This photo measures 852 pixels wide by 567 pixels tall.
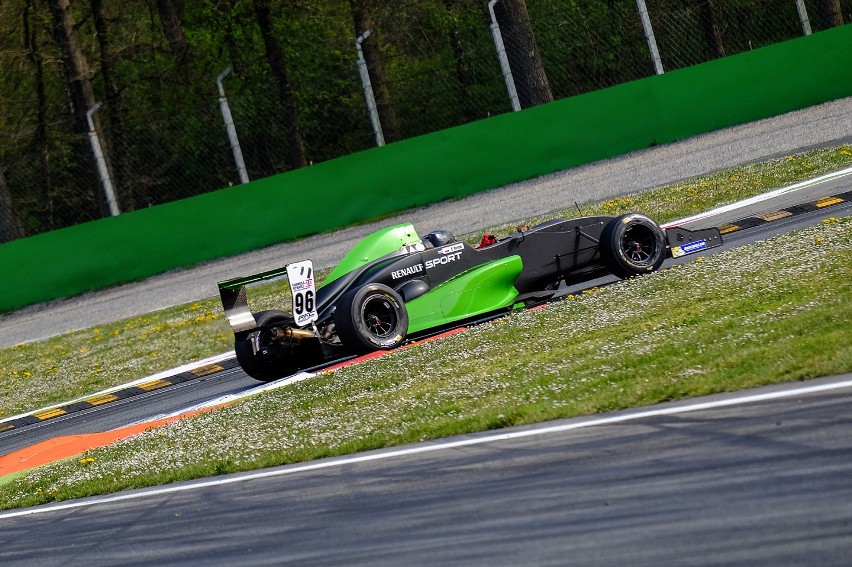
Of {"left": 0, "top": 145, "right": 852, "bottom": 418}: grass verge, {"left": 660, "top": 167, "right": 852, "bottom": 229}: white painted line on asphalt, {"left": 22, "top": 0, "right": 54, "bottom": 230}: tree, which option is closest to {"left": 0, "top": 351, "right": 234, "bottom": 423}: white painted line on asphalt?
{"left": 0, "top": 145, "right": 852, "bottom": 418}: grass verge

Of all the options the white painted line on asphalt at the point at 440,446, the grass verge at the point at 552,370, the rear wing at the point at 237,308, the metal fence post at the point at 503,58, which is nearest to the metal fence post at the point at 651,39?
the metal fence post at the point at 503,58

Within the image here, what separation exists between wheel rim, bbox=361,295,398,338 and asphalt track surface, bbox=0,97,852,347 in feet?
26.6

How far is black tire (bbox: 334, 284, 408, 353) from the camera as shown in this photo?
10188 mm

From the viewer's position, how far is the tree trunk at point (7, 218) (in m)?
25.6

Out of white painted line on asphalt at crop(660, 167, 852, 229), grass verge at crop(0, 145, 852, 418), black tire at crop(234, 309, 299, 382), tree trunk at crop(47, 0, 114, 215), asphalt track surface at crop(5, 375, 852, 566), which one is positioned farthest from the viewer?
tree trunk at crop(47, 0, 114, 215)

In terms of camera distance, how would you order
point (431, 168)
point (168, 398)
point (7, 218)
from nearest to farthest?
point (168, 398) < point (431, 168) < point (7, 218)

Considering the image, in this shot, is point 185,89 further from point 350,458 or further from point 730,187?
point 350,458

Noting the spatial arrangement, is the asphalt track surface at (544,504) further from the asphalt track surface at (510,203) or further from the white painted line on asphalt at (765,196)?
the asphalt track surface at (510,203)

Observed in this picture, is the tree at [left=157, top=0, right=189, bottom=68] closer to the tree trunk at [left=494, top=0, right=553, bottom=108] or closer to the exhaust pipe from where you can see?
the tree trunk at [left=494, top=0, right=553, bottom=108]

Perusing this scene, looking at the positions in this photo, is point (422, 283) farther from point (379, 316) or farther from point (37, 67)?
point (37, 67)

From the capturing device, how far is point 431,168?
22.6m

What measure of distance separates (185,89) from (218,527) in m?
30.6

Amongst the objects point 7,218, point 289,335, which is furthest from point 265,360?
point 7,218

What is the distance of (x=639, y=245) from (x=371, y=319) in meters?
2.65
